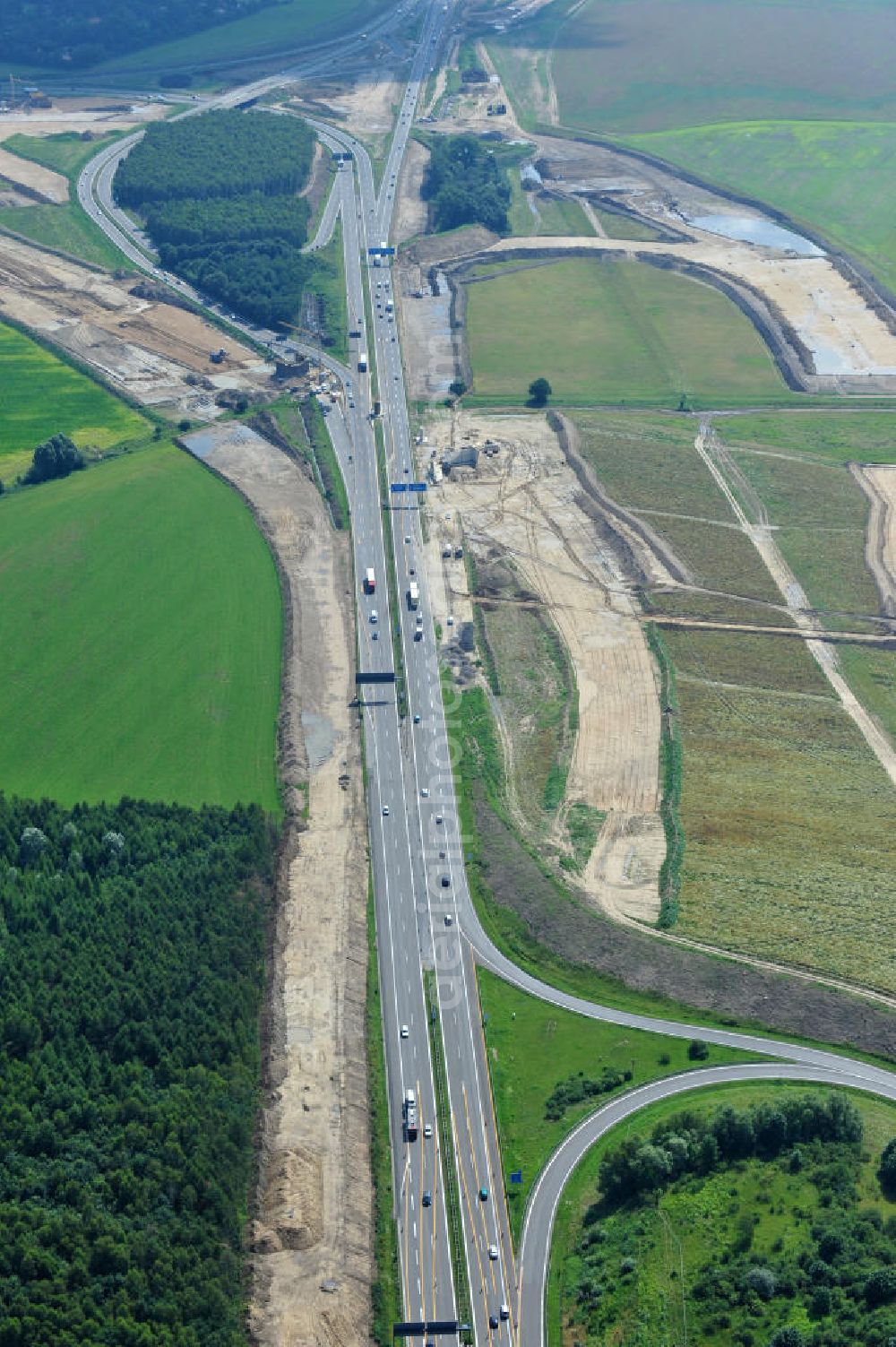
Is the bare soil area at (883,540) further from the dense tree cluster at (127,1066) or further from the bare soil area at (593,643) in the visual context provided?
the dense tree cluster at (127,1066)

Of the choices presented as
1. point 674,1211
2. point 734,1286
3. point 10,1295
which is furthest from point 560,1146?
point 10,1295

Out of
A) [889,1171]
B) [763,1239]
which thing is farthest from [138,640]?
[889,1171]

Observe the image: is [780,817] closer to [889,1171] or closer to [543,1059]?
[543,1059]

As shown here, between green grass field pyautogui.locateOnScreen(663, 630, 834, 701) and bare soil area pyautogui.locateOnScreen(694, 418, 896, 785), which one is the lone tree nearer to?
bare soil area pyautogui.locateOnScreen(694, 418, 896, 785)

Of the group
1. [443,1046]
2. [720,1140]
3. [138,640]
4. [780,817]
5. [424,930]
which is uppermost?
[138,640]

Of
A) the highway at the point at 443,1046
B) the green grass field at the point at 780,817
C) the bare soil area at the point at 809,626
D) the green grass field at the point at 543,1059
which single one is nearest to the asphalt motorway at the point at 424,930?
the highway at the point at 443,1046

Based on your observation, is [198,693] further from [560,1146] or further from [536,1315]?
[536,1315]
